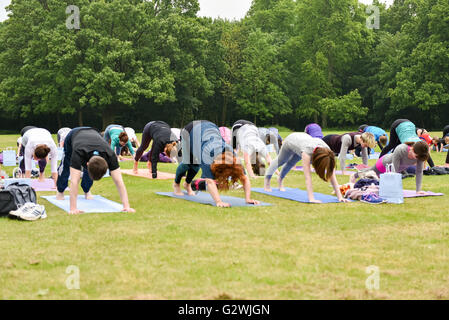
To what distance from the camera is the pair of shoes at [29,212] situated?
723cm

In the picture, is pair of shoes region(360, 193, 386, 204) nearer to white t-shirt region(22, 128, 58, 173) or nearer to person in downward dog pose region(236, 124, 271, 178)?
person in downward dog pose region(236, 124, 271, 178)

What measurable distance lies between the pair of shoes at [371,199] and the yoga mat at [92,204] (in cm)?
397

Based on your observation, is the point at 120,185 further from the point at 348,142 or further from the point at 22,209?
the point at 348,142

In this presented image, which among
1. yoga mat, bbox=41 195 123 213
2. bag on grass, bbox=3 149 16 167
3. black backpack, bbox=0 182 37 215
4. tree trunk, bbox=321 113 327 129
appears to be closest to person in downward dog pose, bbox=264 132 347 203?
yoga mat, bbox=41 195 123 213

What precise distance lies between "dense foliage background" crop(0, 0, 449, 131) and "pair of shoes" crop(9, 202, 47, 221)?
104 ft

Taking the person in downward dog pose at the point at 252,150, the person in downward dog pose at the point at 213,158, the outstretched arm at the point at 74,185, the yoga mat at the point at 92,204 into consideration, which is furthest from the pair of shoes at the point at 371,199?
the outstretched arm at the point at 74,185

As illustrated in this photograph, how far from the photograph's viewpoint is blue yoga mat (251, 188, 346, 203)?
9.00m

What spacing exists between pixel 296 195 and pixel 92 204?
358 cm

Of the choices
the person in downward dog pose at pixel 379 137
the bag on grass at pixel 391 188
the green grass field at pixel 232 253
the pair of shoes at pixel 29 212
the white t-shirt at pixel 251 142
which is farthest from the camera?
the person in downward dog pose at pixel 379 137

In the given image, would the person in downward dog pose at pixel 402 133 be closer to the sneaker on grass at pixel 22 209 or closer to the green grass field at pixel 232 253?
the green grass field at pixel 232 253

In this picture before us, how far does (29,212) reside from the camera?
7.29 metres

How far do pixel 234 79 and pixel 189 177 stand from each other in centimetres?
4108

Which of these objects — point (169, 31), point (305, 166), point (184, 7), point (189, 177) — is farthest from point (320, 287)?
point (184, 7)

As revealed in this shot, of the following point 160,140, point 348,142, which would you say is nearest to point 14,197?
point 160,140
